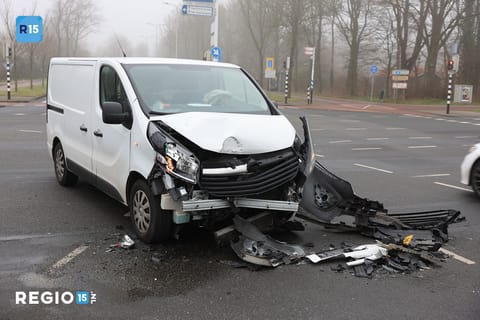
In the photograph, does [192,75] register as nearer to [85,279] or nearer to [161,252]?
[161,252]

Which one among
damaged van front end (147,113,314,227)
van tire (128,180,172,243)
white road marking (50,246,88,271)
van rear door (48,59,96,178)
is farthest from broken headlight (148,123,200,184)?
van rear door (48,59,96,178)

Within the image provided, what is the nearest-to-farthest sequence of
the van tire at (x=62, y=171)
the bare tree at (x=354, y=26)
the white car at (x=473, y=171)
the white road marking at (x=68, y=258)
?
the white road marking at (x=68, y=258), the van tire at (x=62, y=171), the white car at (x=473, y=171), the bare tree at (x=354, y=26)

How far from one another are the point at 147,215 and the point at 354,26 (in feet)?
160

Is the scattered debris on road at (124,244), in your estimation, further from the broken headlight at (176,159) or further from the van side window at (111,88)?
the van side window at (111,88)

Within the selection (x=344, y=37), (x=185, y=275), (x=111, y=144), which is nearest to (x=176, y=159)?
(x=185, y=275)

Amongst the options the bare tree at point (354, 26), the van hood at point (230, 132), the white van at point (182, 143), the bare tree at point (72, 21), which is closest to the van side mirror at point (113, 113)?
the white van at point (182, 143)

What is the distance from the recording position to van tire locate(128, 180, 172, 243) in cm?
487

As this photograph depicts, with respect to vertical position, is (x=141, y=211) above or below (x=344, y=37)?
below

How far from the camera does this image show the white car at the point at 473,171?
25.1 feet

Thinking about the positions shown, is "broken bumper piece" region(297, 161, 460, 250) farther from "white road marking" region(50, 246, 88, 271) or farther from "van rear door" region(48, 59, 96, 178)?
"van rear door" region(48, 59, 96, 178)

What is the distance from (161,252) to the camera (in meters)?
4.88

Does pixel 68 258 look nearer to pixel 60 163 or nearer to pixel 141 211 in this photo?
pixel 141 211

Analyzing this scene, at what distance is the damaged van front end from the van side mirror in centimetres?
42

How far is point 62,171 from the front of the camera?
7508 mm
